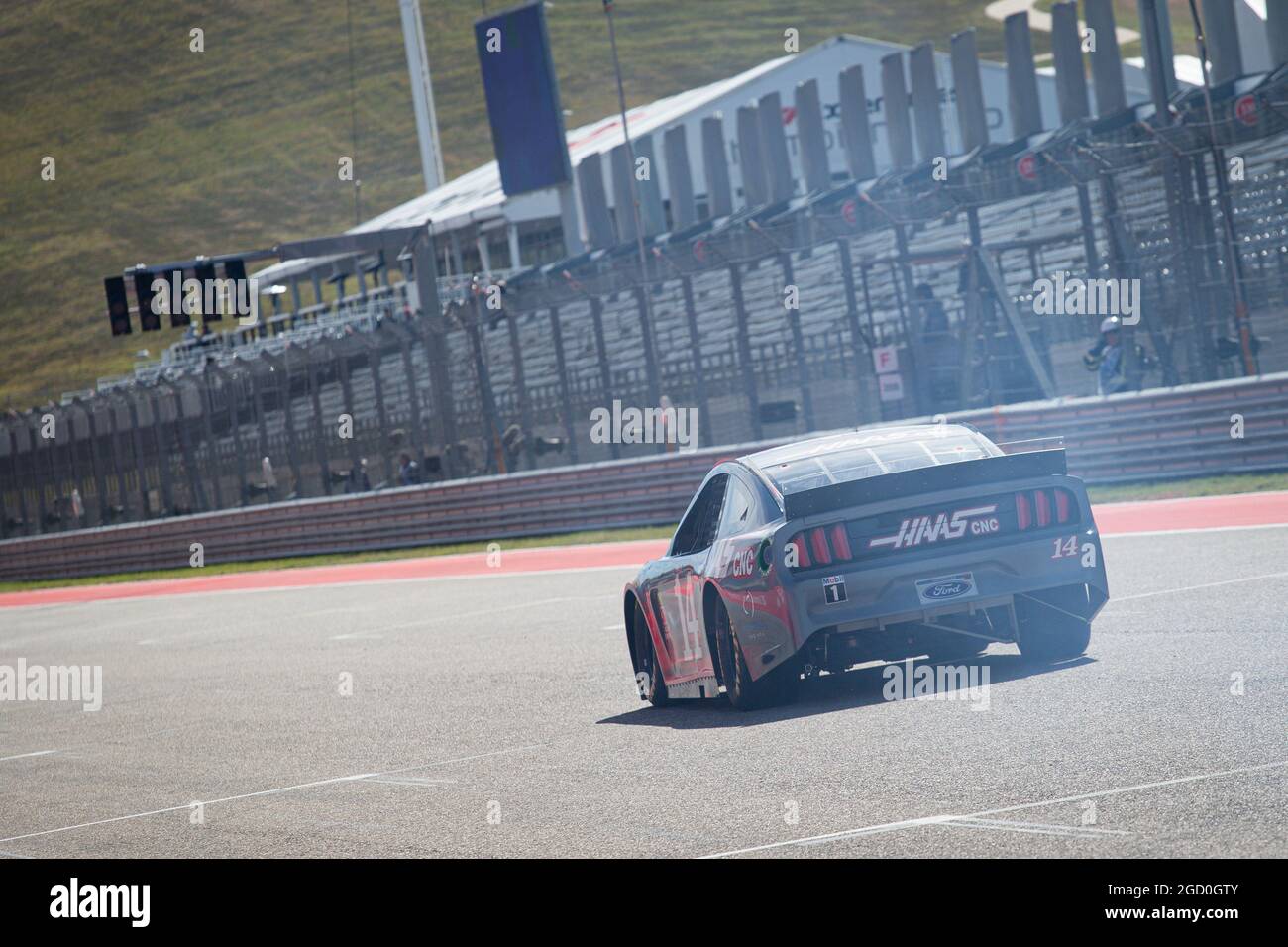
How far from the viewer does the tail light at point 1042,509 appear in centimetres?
912

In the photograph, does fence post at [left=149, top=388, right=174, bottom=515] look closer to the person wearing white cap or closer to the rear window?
the person wearing white cap

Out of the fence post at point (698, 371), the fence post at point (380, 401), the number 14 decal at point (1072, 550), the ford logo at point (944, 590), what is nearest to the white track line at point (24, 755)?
the ford logo at point (944, 590)

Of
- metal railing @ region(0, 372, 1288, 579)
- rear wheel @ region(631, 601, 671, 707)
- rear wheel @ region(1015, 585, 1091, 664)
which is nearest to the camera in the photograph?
rear wheel @ region(1015, 585, 1091, 664)

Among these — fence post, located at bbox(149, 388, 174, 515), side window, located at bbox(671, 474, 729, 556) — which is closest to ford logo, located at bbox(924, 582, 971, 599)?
side window, located at bbox(671, 474, 729, 556)

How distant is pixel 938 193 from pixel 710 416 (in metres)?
6.10

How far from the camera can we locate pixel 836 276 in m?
30.1

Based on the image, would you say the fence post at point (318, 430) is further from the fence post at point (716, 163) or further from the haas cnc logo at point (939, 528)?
the haas cnc logo at point (939, 528)

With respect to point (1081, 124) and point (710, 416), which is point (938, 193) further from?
point (710, 416)

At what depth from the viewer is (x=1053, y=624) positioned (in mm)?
9562

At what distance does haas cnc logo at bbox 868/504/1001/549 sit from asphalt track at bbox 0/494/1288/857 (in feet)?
2.39

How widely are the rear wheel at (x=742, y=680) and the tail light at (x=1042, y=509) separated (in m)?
1.27

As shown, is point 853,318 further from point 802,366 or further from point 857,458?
point 857,458

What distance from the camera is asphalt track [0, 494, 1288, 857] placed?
6.27m
